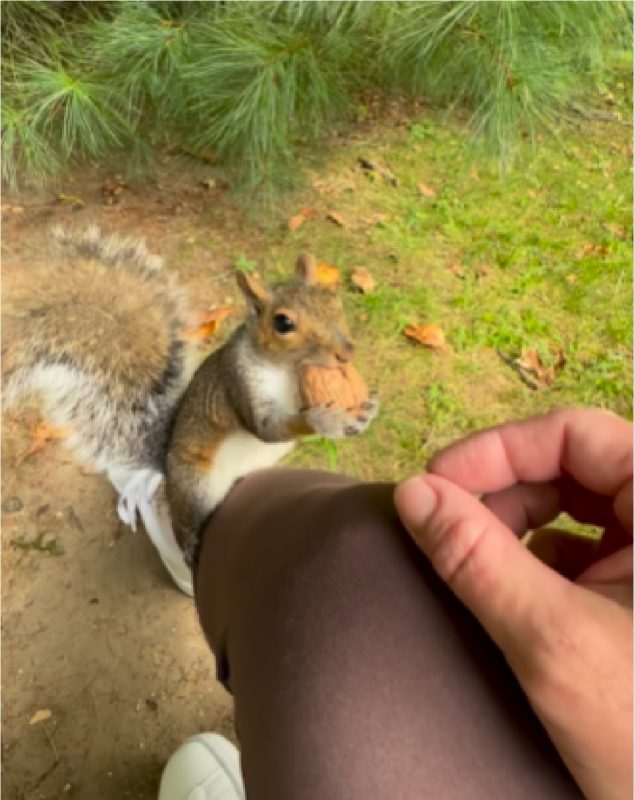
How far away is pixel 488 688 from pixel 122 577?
0.85m

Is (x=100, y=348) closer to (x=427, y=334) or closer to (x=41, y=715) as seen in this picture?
(x=41, y=715)

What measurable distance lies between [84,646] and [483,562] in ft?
2.92

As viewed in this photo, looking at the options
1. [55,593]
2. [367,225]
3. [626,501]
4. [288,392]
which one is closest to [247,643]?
[626,501]

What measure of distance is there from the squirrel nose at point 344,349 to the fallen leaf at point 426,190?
3.12ft

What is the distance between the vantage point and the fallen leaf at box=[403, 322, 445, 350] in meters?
1.48

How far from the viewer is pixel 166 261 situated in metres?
1.54

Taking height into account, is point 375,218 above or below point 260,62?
below

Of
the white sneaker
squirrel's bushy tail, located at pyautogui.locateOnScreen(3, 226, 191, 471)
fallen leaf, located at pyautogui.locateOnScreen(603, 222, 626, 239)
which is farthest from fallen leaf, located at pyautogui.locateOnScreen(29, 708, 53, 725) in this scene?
fallen leaf, located at pyautogui.locateOnScreen(603, 222, 626, 239)

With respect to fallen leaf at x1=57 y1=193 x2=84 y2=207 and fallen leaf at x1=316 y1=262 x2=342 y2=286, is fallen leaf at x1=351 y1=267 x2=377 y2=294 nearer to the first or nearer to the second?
fallen leaf at x1=316 y1=262 x2=342 y2=286

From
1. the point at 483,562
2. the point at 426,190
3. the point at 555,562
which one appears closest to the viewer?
the point at 483,562

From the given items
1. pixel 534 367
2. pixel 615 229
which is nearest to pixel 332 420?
pixel 534 367

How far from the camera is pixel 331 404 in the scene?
0.96 meters

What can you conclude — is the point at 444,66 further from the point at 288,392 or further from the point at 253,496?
the point at 253,496

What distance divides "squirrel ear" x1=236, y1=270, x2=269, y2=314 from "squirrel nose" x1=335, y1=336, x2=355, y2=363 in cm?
11
